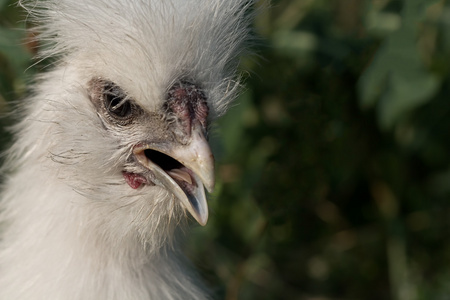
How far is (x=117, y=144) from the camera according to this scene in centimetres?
185

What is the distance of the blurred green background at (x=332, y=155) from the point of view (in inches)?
96.1

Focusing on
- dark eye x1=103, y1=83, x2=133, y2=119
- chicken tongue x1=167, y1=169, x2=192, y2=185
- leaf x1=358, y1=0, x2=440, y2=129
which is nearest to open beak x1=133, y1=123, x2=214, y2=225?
chicken tongue x1=167, y1=169, x2=192, y2=185

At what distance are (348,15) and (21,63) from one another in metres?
1.98

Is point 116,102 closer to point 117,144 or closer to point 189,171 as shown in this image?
point 117,144

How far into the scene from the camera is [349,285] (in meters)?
3.79

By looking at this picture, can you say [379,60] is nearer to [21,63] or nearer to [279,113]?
[279,113]

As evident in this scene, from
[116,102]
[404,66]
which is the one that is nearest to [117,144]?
[116,102]

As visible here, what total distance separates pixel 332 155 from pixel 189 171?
1478 mm

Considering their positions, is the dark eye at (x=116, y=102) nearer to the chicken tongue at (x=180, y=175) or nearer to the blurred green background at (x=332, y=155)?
the chicken tongue at (x=180, y=175)

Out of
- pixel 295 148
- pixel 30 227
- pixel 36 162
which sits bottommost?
pixel 295 148

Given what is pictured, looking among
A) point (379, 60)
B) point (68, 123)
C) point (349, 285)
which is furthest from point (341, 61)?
point (349, 285)

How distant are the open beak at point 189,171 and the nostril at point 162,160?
0.05 feet

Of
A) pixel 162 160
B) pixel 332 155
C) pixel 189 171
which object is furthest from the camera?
pixel 332 155

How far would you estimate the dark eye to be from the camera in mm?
1804
